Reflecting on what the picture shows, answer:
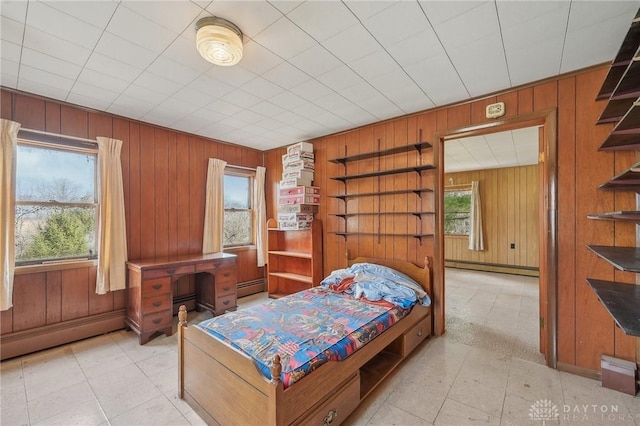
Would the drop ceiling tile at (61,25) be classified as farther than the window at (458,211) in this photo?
No

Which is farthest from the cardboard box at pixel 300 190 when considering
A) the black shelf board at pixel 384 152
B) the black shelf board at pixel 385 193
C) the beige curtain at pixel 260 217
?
the beige curtain at pixel 260 217

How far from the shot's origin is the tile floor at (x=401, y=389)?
185 cm

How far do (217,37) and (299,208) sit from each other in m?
2.58

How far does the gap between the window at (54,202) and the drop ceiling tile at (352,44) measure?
→ 3016mm

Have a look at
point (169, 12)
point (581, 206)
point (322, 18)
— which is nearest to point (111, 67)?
point (169, 12)

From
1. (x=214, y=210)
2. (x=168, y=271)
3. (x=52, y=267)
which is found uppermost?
(x=214, y=210)

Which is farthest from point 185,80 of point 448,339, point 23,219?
point 448,339

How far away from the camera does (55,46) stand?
1.97 m

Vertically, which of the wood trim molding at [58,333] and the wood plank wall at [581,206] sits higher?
the wood plank wall at [581,206]

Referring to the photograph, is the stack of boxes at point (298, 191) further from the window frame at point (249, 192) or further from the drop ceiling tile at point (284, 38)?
the drop ceiling tile at point (284, 38)

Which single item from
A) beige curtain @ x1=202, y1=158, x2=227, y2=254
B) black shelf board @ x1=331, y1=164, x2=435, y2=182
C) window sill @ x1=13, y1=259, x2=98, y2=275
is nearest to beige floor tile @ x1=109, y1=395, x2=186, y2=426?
window sill @ x1=13, y1=259, x2=98, y2=275

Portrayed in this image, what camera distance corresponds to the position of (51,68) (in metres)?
2.26

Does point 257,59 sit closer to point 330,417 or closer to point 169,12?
point 169,12

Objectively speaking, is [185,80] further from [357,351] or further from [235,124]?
[357,351]
